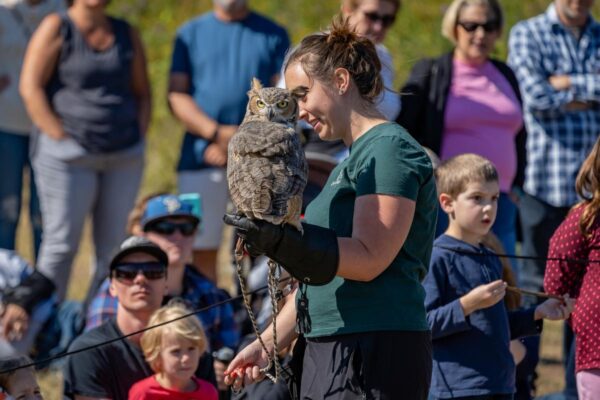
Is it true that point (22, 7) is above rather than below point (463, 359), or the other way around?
above

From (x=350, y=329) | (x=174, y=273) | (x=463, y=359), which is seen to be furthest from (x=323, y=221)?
(x=174, y=273)

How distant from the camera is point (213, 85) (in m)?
7.48

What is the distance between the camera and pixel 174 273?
5812 mm

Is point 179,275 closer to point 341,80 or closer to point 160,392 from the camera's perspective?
point 160,392

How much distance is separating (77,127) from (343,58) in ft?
13.3

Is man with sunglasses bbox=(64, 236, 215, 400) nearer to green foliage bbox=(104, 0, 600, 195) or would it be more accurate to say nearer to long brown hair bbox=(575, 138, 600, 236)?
long brown hair bbox=(575, 138, 600, 236)

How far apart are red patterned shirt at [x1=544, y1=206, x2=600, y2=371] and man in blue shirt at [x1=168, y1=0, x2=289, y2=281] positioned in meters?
3.00

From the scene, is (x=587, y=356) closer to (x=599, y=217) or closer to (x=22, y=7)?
(x=599, y=217)

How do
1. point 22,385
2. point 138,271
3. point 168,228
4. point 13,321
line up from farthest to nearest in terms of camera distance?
point 13,321 < point 168,228 < point 138,271 < point 22,385

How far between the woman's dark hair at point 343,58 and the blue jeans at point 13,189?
14.2 feet

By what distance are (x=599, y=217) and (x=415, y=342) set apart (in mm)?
1572

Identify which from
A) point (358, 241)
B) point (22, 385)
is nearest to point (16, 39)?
point (22, 385)

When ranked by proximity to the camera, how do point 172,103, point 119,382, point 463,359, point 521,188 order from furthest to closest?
point 172,103 → point 521,188 → point 119,382 → point 463,359

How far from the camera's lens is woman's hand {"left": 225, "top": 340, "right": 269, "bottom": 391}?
A: 3619 mm
